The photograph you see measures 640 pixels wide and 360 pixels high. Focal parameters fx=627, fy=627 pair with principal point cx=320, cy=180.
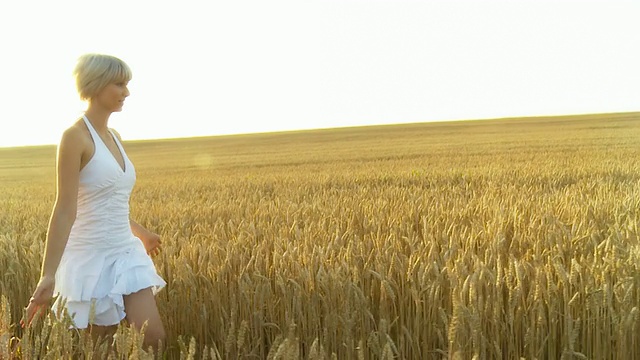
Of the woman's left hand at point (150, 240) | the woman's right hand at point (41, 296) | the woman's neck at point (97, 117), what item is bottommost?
the woman's right hand at point (41, 296)

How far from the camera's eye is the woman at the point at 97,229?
111 inches

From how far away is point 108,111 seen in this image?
9.81 feet

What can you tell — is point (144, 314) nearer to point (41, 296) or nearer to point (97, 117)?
point (41, 296)

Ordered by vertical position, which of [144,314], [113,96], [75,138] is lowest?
[144,314]

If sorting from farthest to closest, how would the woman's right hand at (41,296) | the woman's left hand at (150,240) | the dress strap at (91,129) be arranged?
1. the woman's left hand at (150,240)
2. the dress strap at (91,129)
3. the woman's right hand at (41,296)

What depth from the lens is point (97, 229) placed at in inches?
117

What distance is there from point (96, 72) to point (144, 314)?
3.69 feet

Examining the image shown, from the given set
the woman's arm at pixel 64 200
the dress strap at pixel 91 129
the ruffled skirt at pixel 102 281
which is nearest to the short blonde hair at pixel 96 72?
the dress strap at pixel 91 129

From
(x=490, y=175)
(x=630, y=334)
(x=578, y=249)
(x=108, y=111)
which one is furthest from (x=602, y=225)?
(x=490, y=175)

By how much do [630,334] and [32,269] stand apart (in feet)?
11.5

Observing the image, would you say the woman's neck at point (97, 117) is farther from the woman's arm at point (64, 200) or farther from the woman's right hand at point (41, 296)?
the woman's right hand at point (41, 296)

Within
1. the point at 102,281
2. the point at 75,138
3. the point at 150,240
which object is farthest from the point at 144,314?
the point at 75,138

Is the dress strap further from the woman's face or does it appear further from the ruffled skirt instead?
the ruffled skirt

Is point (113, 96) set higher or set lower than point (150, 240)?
higher
